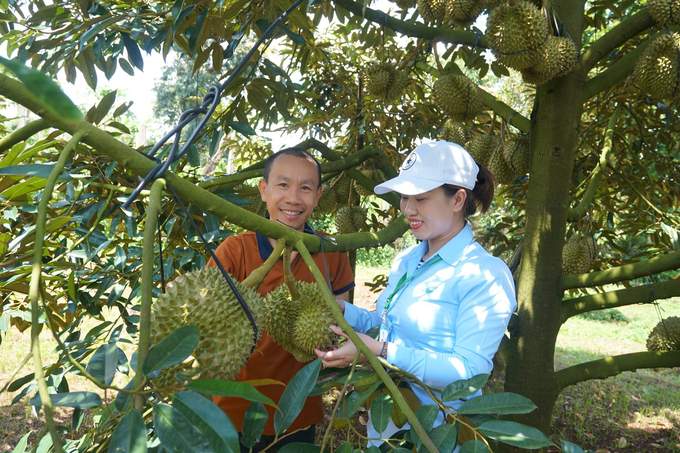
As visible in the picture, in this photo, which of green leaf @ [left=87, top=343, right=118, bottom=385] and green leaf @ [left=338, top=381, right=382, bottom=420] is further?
green leaf @ [left=338, top=381, right=382, bottom=420]

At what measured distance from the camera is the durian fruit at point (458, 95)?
1.95 metres

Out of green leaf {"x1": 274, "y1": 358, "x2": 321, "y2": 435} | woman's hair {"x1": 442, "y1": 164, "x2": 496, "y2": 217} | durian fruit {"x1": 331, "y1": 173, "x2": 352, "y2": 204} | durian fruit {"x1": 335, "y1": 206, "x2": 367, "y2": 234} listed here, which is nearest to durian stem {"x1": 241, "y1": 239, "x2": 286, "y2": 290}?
green leaf {"x1": 274, "y1": 358, "x2": 321, "y2": 435}

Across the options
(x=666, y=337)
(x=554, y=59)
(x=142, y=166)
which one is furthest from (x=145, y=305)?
(x=666, y=337)

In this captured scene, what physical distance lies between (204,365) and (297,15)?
4.24ft

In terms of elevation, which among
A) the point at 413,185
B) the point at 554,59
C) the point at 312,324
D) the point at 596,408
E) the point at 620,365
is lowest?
the point at 596,408

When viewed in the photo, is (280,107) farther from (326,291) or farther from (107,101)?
(326,291)

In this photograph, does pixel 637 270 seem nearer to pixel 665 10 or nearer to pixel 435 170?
pixel 435 170

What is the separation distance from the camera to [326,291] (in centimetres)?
67

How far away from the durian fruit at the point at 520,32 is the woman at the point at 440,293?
0.55 m

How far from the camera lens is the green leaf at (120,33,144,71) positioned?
170cm

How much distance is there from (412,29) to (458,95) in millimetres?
386

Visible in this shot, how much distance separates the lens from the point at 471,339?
1.06 metres

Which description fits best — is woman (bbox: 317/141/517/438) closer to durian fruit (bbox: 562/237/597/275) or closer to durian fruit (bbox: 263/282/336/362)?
durian fruit (bbox: 263/282/336/362)

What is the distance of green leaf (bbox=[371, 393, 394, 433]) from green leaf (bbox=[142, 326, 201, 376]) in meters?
0.34
